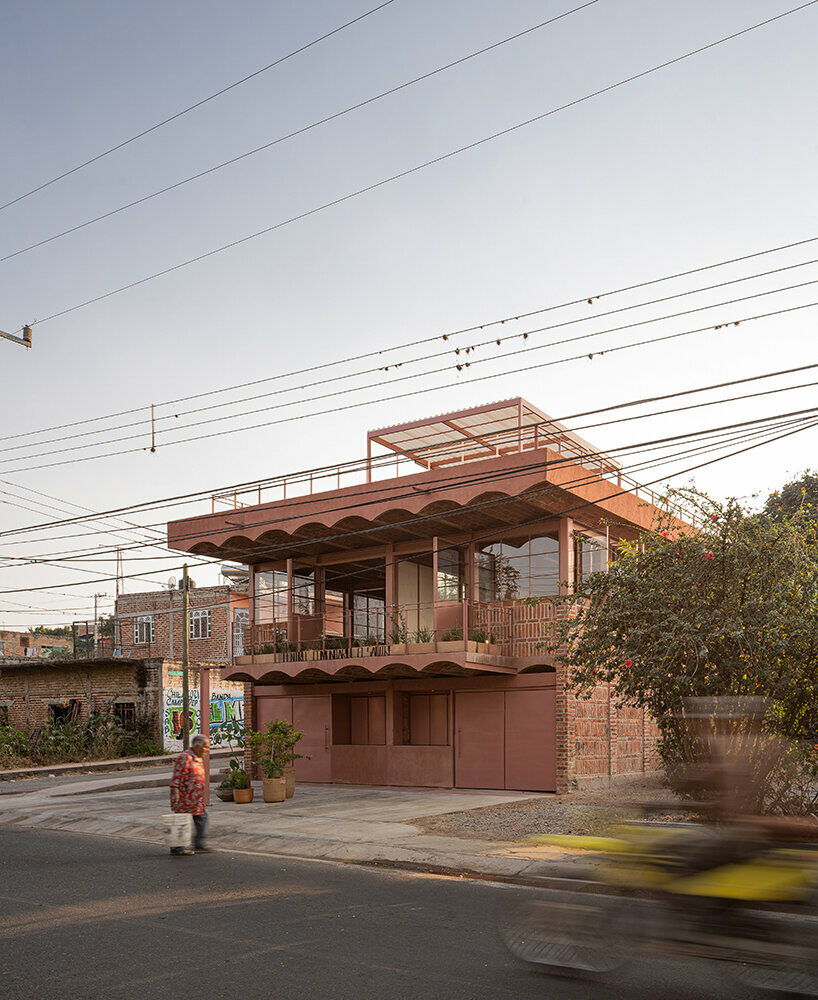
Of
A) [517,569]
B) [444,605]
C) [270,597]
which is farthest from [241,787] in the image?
[517,569]

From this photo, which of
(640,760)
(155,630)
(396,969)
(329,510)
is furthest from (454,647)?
(155,630)

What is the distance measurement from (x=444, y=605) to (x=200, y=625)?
34238 millimetres

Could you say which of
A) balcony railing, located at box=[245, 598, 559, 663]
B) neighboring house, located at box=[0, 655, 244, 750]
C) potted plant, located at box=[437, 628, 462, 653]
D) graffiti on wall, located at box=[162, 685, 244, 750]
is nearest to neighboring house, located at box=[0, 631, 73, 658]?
neighboring house, located at box=[0, 655, 244, 750]

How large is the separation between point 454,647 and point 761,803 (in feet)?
30.2

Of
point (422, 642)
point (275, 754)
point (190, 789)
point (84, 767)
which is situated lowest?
point (84, 767)

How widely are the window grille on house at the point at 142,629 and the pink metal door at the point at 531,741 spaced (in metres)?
39.1

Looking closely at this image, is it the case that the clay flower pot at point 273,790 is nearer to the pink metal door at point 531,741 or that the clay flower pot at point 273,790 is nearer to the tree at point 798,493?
the pink metal door at point 531,741

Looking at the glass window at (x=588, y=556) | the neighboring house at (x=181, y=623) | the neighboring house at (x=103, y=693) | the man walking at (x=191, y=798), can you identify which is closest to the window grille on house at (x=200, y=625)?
the neighboring house at (x=181, y=623)

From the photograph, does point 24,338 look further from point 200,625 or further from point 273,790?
point 200,625

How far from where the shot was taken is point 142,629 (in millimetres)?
57375

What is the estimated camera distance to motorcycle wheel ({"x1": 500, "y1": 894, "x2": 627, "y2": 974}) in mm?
6449

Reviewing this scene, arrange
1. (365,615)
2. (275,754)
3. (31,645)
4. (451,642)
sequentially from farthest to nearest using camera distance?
(31,645)
(365,615)
(451,642)
(275,754)

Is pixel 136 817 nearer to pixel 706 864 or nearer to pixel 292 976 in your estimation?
pixel 292 976

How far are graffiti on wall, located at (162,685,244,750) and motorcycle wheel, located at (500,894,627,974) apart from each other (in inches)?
1217
